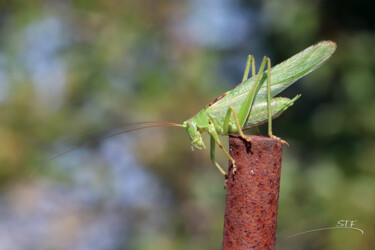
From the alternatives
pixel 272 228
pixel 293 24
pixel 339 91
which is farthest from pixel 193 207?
pixel 272 228

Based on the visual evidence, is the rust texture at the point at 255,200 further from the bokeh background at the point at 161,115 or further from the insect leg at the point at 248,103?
the bokeh background at the point at 161,115

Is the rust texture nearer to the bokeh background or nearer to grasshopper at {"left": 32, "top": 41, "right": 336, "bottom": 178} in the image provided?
grasshopper at {"left": 32, "top": 41, "right": 336, "bottom": 178}

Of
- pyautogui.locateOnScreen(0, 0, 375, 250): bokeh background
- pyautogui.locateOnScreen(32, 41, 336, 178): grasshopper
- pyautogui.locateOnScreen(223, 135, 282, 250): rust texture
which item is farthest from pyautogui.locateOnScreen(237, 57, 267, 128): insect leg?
pyautogui.locateOnScreen(0, 0, 375, 250): bokeh background

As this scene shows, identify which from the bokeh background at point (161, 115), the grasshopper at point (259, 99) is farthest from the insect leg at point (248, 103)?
the bokeh background at point (161, 115)

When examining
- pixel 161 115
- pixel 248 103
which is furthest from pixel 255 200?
pixel 161 115

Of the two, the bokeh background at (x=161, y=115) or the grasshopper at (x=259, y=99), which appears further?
the bokeh background at (x=161, y=115)

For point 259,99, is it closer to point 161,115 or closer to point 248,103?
point 248,103
